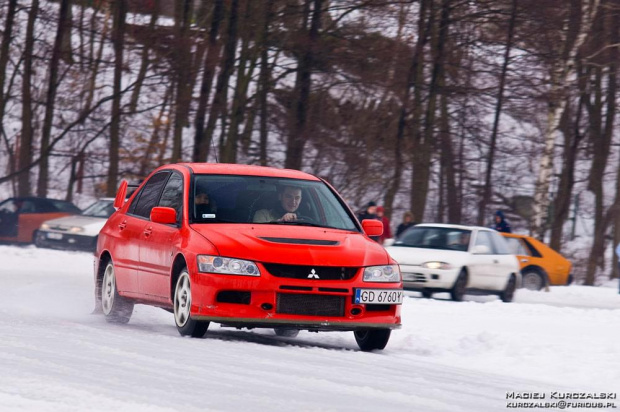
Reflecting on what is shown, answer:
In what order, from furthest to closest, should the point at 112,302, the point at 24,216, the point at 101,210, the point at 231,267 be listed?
1. the point at 24,216
2. the point at 101,210
3. the point at 112,302
4. the point at 231,267

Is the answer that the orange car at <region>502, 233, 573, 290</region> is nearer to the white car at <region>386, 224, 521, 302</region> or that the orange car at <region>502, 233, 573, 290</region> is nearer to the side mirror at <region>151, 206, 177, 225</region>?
the white car at <region>386, 224, 521, 302</region>

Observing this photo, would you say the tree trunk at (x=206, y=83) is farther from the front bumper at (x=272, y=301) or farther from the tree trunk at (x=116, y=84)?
the front bumper at (x=272, y=301)

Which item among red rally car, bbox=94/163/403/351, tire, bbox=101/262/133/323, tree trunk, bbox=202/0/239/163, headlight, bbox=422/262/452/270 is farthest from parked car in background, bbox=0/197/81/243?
red rally car, bbox=94/163/403/351

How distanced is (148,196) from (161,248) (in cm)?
134

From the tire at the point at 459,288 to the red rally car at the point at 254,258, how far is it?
9.65 m

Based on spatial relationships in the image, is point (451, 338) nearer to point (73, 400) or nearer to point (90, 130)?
point (73, 400)

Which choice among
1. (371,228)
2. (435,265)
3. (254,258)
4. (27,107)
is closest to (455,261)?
(435,265)

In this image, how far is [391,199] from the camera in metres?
34.0

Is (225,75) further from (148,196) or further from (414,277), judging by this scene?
(148,196)

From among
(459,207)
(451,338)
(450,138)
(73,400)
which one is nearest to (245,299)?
(451,338)

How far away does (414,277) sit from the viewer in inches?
811

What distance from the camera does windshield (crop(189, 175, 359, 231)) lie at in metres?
10.2

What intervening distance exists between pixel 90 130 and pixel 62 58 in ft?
12.8

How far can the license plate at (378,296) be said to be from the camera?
31.3ft
